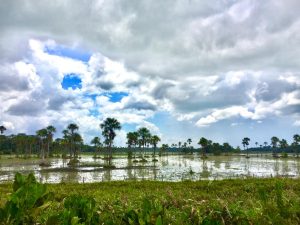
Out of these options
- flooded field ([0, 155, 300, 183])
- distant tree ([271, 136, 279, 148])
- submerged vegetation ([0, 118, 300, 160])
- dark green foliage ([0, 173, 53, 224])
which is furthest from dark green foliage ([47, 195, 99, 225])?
distant tree ([271, 136, 279, 148])

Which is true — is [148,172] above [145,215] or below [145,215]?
below

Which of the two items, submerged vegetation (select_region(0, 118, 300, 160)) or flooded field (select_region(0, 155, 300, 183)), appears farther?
submerged vegetation (select_region(0, 118, 300, 160))

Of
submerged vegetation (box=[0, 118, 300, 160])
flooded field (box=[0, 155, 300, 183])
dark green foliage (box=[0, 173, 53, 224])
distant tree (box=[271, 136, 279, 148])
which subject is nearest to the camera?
dark green foliage (box=[0, 173, 53, 224])

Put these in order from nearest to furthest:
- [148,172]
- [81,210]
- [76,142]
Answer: [81,210] → [148,172] → [76,142]

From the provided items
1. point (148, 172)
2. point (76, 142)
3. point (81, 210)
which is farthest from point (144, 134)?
point (81, 210)

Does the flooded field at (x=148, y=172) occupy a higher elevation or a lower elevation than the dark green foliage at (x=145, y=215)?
lower

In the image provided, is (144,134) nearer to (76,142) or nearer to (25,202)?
(76,142)

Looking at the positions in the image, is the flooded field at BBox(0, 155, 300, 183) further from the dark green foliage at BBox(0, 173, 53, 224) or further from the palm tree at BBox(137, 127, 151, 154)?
the palm tree at BBox(137, 127, 151, 154)

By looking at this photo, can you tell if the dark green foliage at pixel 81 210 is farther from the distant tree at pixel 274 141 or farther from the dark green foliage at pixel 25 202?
the distant tree at pixel 274 141

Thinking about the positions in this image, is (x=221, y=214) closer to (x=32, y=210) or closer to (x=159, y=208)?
(x=159, y=208)

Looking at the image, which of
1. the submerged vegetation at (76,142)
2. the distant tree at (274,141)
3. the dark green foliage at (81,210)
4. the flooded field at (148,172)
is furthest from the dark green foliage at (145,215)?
the distant tree at (274,141)

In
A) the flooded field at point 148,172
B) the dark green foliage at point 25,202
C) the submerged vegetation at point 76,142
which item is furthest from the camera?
the submerged vegetation at point 76,142

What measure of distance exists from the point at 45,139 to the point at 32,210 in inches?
4946

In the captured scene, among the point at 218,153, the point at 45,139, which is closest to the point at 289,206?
the point at 45,139
